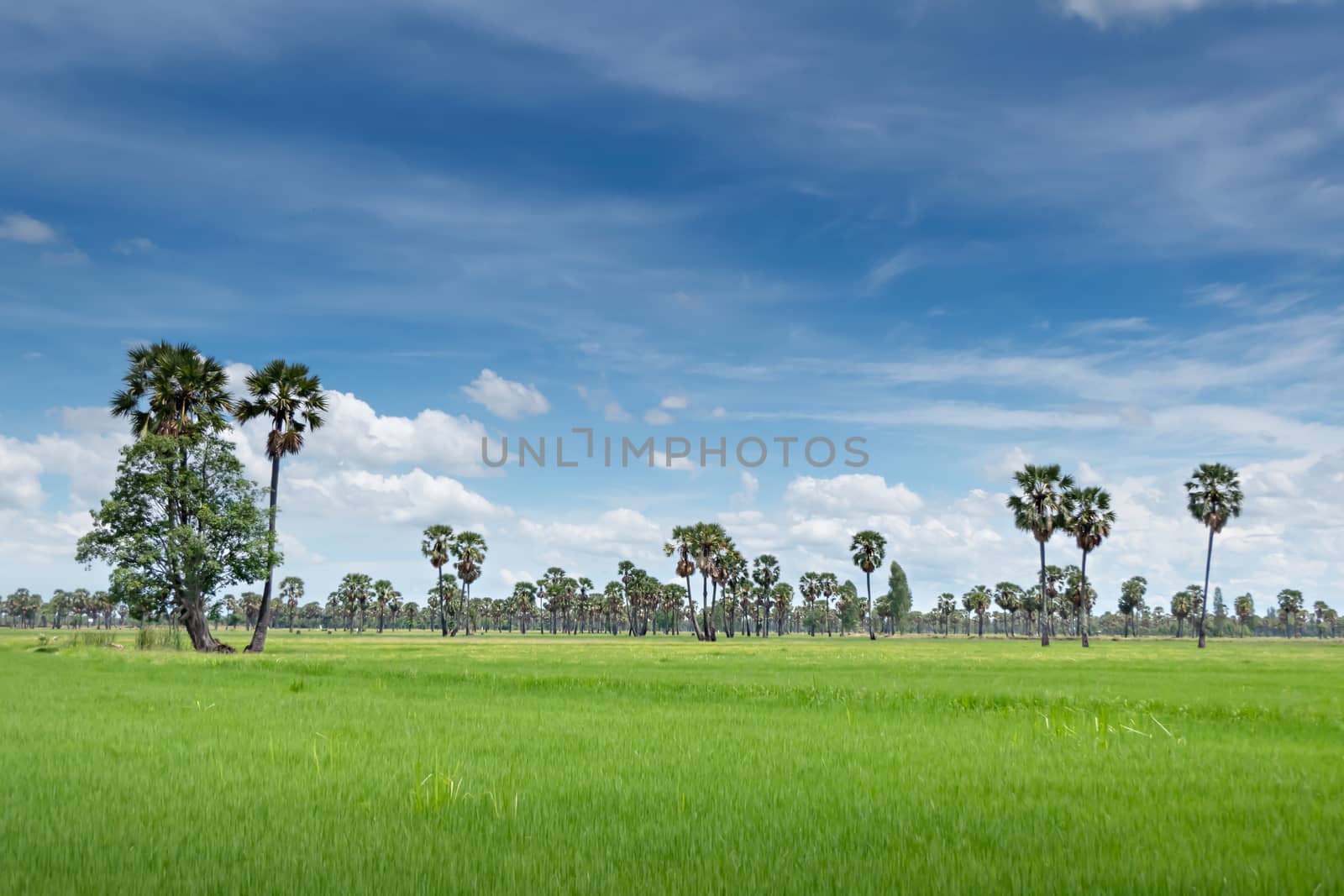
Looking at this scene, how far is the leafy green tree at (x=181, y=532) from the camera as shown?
54.2 meters

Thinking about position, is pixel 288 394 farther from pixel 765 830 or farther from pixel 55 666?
pixel 765 830

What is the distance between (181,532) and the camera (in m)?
54.2

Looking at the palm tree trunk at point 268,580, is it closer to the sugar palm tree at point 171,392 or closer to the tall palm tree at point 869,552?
the sugar palm tree at point 171,392

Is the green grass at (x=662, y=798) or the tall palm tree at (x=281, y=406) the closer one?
the green grass at (x=662, y=798)

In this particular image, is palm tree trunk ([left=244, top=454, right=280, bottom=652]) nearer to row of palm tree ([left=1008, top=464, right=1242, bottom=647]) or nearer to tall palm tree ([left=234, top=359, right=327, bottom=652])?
tall palm tree ([left=234, top=359, right=327, bottom=652])

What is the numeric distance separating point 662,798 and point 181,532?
178 ft

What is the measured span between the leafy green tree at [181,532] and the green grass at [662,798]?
37932 millimetres

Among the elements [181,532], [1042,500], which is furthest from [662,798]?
[1042,500]

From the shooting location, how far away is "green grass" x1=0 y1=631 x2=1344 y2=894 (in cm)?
646

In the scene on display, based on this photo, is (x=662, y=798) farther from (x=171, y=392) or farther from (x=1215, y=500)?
(x=1215, y=500)

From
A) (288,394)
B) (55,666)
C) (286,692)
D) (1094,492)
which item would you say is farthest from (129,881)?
(1094,492)

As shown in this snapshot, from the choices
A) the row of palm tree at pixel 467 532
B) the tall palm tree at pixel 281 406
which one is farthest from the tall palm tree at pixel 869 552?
the tall palm tree at pixel 281 406

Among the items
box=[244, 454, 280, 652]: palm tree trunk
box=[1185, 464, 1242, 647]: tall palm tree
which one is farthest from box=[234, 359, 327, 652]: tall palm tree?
box=[1185, 464, 1242, 647]: tall palm tree

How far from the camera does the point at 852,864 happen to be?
21.9ft
